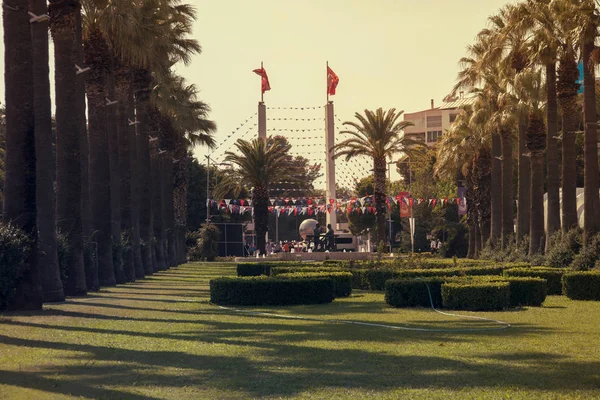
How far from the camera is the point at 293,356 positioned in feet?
49.8

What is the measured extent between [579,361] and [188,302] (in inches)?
669

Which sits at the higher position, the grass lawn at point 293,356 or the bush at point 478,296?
the bush at point 478,296

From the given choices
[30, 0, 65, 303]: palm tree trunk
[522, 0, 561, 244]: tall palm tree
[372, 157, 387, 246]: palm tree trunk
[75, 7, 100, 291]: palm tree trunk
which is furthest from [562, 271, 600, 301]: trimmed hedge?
[372, 157, 387, 246]: palm tree trunk

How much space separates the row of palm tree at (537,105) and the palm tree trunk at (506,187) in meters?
0.06

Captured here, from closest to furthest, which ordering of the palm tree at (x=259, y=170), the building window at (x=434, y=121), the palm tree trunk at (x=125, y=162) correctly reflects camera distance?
the palm tree trunk at (x=125, y=162) → the palm tree at (x=259, y=170) → the building window at (x=434, y=121)

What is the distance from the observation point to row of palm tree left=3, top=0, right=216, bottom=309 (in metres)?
25.2

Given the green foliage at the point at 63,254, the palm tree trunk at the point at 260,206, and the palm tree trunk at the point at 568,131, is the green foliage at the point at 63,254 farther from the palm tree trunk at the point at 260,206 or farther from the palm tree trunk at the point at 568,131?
the palm tree trunk at the point at 260,206

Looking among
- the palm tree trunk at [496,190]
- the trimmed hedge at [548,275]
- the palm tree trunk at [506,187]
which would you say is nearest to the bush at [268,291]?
the trimmed hedge at [548,275]

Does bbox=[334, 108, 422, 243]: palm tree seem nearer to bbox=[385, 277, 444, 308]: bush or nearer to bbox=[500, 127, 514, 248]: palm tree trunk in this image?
bbox=[500, 127, 514, 248]: palm tree trunk

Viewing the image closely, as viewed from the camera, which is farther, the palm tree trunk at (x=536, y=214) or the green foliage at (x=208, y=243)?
the green foliage at (x=208, y=243)

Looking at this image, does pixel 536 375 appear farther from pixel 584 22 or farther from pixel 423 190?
pixel 423 190

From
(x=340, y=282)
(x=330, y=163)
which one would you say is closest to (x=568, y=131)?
(x=340, y=282)

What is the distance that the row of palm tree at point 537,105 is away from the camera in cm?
4088

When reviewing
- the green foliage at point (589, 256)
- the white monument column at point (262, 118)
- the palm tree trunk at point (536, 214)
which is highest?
the white monument column at point (262, 118)
